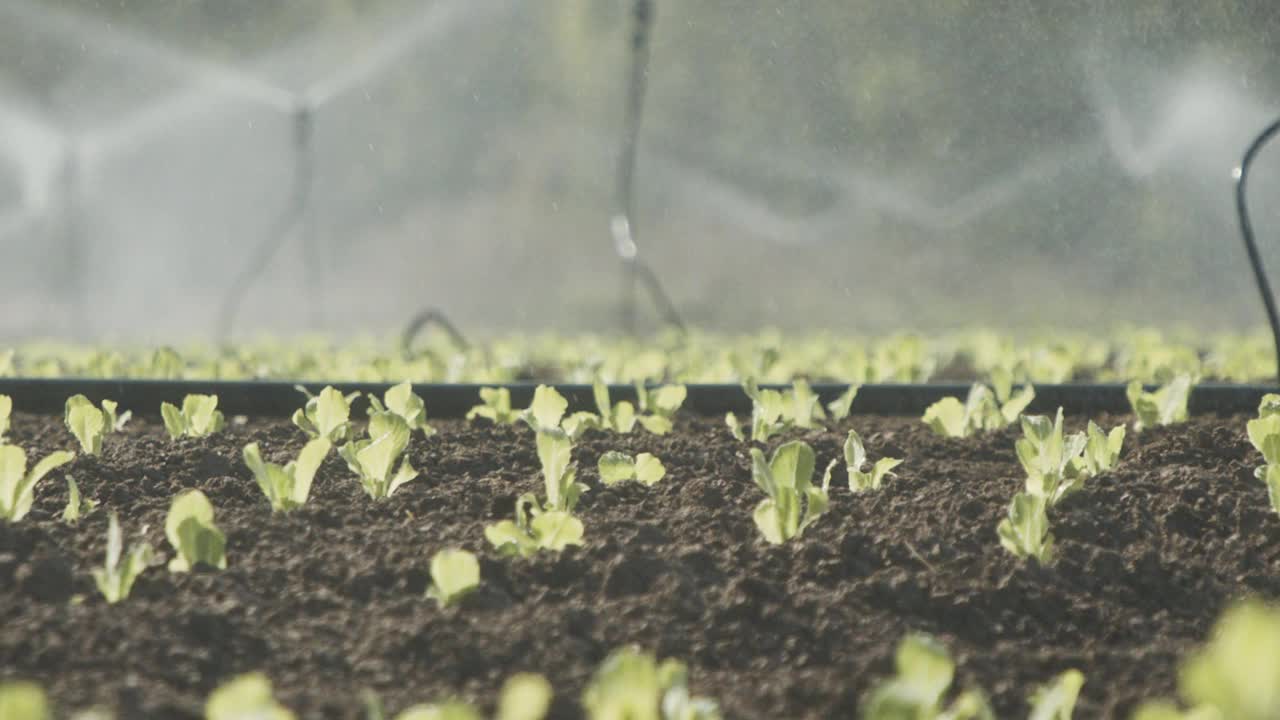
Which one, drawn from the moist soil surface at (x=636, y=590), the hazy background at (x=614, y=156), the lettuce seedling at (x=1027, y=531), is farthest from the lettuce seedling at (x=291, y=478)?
the hazy background at (x=614, y=156)

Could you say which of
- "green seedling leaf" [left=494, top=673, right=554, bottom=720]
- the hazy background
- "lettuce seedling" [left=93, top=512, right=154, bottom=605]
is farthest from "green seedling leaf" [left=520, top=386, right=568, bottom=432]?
the hazy background

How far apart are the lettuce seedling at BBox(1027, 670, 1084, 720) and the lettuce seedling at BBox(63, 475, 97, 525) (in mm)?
856

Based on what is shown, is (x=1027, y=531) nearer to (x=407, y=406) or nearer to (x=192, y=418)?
(x=407, y=406)

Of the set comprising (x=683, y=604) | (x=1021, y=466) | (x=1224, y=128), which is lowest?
(x=683, y=604)

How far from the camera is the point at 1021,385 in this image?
2.16m

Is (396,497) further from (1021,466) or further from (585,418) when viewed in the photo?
(1021,466)

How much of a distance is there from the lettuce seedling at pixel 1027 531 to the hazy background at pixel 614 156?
434 cm

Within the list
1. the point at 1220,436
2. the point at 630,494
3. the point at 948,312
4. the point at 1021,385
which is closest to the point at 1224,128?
the point at 948,312

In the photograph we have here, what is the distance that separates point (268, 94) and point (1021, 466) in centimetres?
676

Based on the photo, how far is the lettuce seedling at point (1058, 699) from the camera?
2.55ft

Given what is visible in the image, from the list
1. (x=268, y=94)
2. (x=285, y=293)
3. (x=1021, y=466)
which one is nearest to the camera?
(x=1021, y=466)

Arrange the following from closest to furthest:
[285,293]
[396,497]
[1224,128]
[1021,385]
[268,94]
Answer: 1. [396,497]
2. [1021,385]
3. [1224,128]
4. [268,94]
5. [285,293]

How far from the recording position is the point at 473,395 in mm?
2008

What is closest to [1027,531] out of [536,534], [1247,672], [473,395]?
[536,534]
